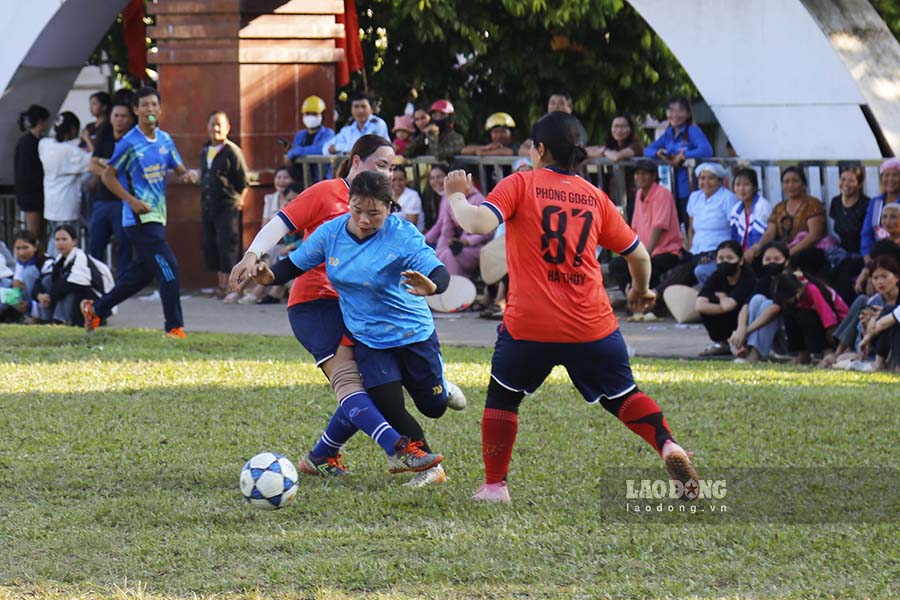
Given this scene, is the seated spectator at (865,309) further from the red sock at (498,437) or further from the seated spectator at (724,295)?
the red sock at (498,437)

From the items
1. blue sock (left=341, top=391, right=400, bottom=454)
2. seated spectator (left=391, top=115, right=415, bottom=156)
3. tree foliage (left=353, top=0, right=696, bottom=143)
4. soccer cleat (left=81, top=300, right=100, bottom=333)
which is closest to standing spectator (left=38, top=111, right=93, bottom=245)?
seated spectator (left=391, top=115, right=415, bottom=156)

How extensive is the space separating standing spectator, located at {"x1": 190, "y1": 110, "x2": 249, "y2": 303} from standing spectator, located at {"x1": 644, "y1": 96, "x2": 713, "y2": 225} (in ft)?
15.1

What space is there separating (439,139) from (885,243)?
220 inches

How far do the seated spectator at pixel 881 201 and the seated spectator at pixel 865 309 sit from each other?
37.9 inches

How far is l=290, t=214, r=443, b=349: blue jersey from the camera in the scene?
676 cm

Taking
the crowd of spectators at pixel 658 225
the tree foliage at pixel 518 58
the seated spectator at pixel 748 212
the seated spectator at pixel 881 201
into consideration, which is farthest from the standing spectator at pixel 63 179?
the seated spectator at pixel 881 201

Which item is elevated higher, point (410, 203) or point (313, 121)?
point (313, 121)

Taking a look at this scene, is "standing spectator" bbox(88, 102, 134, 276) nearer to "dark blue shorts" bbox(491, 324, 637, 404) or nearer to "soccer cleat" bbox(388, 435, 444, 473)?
"soccer cleat" bbox(388, 435, 444, 473)

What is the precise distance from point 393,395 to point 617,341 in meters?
1.13

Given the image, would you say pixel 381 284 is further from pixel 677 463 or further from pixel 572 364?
pixel 677 463

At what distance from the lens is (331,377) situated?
7105 mm

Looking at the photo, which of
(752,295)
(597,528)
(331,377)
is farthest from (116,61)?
(597,528)

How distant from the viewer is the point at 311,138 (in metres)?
16.6

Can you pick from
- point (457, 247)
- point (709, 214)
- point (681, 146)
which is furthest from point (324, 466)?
point (681, 146)
